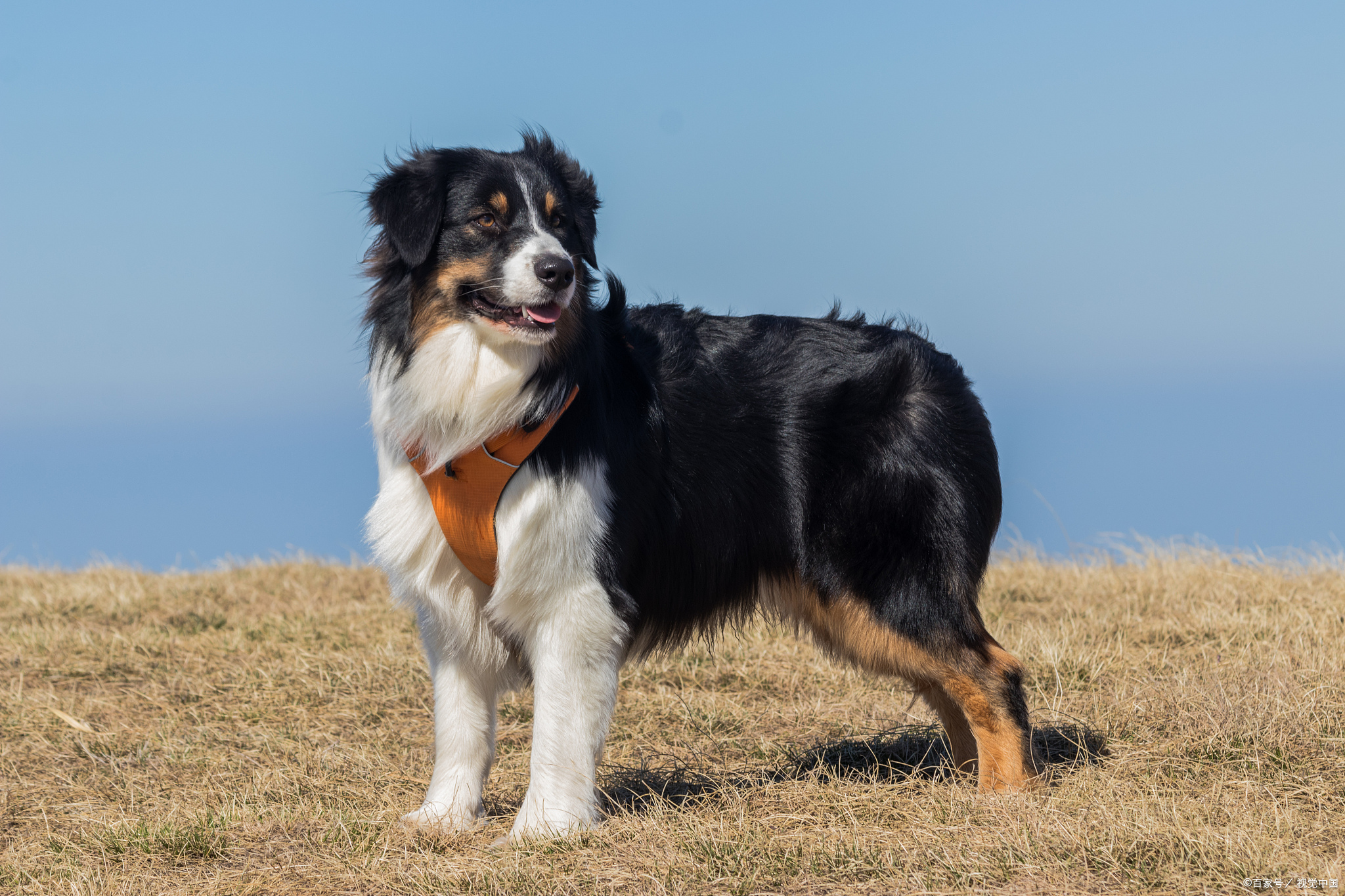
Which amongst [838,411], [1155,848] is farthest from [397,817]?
[1155,848]

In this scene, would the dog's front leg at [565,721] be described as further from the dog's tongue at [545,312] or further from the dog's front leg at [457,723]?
the dog's tongue at [545,312]

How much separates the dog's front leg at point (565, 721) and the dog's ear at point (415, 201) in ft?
4.42

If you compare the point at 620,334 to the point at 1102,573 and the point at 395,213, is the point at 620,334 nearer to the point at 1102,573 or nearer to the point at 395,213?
the point at 395,213

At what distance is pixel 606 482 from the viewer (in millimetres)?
3959

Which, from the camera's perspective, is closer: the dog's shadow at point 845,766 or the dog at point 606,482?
the dog at point 606,482

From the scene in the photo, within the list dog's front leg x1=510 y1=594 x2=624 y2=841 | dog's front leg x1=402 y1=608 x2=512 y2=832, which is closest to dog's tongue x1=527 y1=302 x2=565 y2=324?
dog's front leg x1=510 y1=594 x2=624 y2=841

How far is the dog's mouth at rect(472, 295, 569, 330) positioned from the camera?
367cm

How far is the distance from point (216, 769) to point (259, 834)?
3.84 feet

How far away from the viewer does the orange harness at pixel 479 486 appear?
3846 millimetres

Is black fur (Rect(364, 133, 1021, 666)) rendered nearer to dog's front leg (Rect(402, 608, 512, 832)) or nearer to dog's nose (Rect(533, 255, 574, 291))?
dog's nose (Rect(533, 255, 574, 291))

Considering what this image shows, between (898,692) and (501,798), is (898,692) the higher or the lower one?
the higher one

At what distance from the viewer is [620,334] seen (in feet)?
13.9

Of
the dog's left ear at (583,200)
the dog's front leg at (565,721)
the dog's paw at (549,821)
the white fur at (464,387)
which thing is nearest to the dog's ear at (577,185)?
the dog's left ear at (583,200)

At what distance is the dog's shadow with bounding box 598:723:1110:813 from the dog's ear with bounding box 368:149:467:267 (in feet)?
6.94
